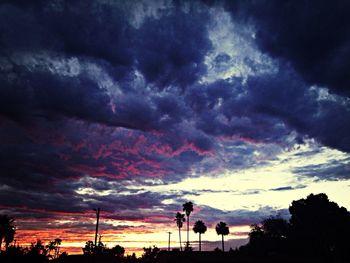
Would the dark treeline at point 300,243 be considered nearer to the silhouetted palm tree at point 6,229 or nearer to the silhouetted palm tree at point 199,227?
the silhouetted palm tree at point 6,229

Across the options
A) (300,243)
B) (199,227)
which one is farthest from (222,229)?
(300,243)

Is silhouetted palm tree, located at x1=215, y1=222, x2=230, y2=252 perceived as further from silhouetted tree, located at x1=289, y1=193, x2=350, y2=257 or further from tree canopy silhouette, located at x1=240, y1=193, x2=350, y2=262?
silhouetted tree, located at x1=289, y1=193, x2=350, y2=257

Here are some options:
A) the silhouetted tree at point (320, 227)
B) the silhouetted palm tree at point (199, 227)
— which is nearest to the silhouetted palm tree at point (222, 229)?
the silhouetted palm tree at point (199, 227)

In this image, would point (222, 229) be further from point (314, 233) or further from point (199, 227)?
point (314, 233)

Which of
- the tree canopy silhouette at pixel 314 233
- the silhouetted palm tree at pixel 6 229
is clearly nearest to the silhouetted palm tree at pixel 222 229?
the tree canopy silhouette at pixel 314 233

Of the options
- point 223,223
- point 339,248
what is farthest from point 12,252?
Answer: point 223,223

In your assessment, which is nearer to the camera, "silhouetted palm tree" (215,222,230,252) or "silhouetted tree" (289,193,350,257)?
"silhouetted tree" (289,193,350,257)

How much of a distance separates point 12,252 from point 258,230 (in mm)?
107653

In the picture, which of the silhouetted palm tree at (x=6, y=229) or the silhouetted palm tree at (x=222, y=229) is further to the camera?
the silhouetted palm tree at (x=222, y=229)

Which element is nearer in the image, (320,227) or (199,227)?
(320,227)

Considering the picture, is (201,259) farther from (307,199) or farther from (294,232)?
(307,199)

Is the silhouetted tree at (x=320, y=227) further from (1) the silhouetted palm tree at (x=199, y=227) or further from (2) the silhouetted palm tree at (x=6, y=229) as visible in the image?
(2) the silhouetted palm tree at (x=6, y=229)

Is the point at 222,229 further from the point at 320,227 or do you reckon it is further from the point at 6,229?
the point at 6,229

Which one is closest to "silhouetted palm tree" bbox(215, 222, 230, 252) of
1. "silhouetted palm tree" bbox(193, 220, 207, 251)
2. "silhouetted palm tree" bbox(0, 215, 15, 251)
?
"silhouetted palm tree" bbox(193, 220, 207, 251)
